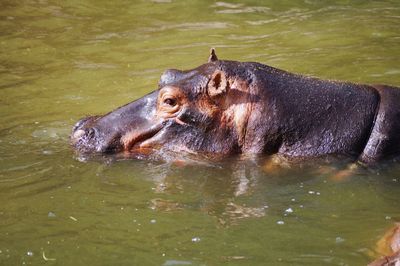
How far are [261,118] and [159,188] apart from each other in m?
1.10

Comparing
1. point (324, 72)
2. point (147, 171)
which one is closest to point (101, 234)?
point (147, 171)

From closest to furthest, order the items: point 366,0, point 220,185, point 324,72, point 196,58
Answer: point 220,185
point 324,72
point 196,58
point 366,0

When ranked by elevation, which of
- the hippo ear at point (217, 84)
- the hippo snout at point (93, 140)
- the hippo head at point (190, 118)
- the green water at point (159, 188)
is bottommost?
the green water at point (159, 188)

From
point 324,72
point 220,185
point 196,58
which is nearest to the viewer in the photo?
point 220,185

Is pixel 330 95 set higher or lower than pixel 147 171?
higher

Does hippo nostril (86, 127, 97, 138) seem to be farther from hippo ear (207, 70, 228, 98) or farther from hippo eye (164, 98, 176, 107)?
hippo ear (207, 70, 228, 98)

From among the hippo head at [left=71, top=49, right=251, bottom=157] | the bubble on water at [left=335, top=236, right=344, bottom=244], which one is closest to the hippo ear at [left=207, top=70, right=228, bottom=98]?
the hippo head at [left=71, top=49, right=251, bottom=157]

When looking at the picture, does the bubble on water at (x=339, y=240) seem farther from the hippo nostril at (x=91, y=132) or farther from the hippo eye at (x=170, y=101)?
the hippo nostril at (x=91, y=132)

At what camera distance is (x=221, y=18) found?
14297 millimetres

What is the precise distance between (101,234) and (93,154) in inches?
67.4

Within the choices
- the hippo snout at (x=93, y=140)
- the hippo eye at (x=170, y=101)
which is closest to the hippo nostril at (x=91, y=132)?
the hippo snout at (x=93, y=140)

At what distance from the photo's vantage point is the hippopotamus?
6820 mm

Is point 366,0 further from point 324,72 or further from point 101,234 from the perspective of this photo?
point 101,234

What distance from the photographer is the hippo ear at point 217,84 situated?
6.88 m
